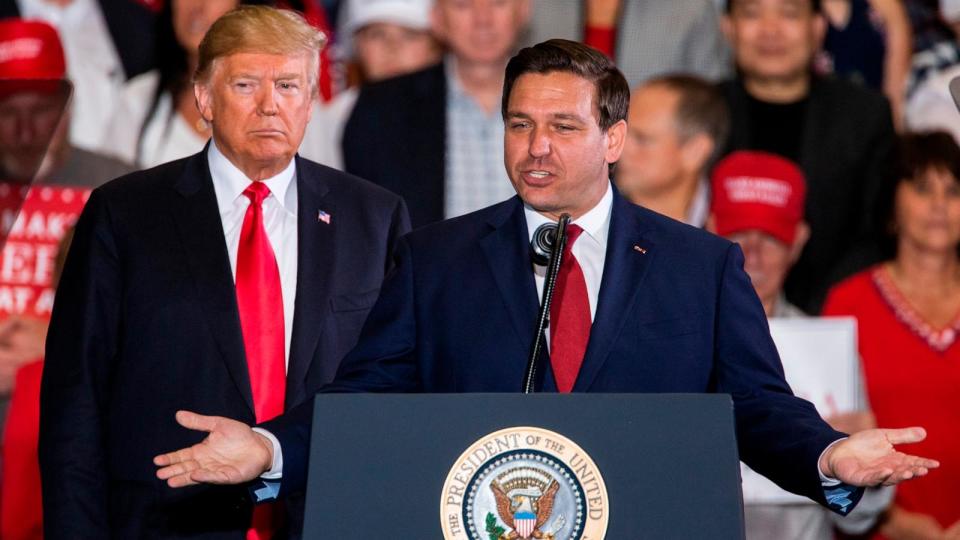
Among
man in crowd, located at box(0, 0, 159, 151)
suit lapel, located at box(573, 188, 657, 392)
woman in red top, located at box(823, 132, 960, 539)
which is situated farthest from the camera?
man in crowd, located at box(0, 0, 159, 151)

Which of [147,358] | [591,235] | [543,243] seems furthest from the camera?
[147,358]

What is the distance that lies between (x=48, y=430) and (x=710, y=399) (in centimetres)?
124

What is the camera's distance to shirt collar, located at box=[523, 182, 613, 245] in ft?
7.43

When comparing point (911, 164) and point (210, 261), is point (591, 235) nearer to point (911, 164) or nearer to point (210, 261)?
point (210, 261)

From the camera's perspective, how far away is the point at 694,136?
15.2 ft

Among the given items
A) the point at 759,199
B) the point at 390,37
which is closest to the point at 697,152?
the point at 759,199

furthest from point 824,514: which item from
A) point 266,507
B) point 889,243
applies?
point 266,507

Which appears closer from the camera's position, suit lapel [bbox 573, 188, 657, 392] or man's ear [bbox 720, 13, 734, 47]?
suit lapel [bbox 573, 188, 657, 392]

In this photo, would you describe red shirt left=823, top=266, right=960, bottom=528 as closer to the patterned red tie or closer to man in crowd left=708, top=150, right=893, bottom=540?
man in crowd left=708, top=150, right=893, bottom=540

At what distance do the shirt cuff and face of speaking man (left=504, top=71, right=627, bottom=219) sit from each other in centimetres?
51

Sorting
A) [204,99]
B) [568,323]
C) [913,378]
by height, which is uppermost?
[204,99]

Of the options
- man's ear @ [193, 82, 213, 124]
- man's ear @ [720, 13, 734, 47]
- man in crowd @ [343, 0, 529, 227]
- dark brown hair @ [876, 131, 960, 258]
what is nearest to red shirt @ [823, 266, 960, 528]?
dark brown hair @ [876, 131, 960, 258]

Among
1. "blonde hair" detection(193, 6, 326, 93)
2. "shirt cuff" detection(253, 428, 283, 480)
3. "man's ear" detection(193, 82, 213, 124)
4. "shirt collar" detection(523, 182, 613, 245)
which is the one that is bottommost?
"shirt cuff" detection(253, 428, 283, 480)

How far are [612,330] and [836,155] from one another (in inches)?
107
